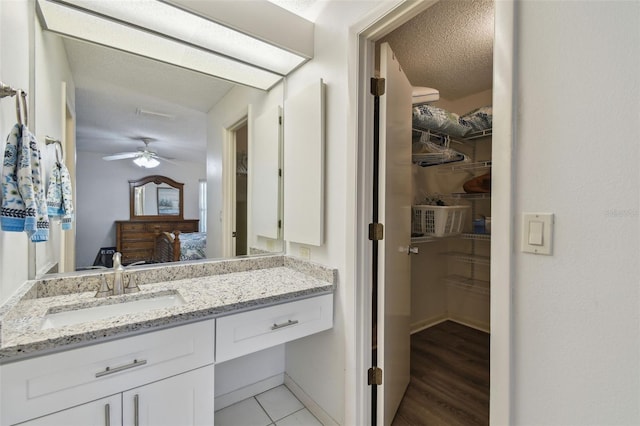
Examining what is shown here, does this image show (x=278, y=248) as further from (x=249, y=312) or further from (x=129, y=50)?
(x=129, y=50)

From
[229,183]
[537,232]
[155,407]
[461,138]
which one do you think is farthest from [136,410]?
[461,138]

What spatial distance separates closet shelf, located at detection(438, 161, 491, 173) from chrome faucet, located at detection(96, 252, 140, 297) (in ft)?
8.94

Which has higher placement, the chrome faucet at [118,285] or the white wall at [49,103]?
the white wall at [49,103]

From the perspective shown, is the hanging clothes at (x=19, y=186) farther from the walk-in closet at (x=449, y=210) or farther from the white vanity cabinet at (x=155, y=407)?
the walk-in closet at (x=449, y=210)

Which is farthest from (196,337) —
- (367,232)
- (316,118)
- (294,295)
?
(316,118)

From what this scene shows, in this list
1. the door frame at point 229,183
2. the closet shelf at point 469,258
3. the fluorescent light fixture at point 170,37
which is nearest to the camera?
the fluorescent light fixture at point 170,37

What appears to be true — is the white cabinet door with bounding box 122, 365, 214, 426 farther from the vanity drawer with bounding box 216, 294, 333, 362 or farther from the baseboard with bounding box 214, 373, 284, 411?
the baseboard with bounding box 214, 373, 284, 411

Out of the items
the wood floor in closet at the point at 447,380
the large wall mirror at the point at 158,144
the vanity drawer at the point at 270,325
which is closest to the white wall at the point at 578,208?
the vanity drawer at the point at 270,325

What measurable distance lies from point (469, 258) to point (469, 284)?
0.30 meters

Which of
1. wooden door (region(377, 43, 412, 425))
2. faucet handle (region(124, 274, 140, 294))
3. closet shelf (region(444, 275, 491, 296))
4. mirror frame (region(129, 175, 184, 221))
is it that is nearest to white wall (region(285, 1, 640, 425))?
wooden door (region(377, 43, 412, 425))

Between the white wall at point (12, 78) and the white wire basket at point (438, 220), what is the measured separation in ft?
8.06

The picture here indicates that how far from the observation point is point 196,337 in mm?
1159

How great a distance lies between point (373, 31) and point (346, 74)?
0.23m

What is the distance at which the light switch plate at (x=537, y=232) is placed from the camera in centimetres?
83
